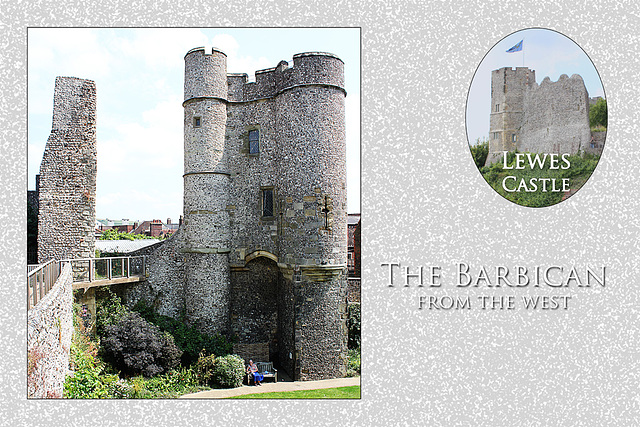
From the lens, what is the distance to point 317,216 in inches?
491

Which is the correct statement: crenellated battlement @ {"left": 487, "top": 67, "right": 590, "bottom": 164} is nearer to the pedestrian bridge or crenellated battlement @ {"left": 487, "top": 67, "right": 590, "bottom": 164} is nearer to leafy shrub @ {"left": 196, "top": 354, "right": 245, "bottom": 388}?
leafy shrub @ {"left": 196, "top": 354, "right": 245, "bottom": 388}

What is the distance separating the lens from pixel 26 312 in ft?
22.4

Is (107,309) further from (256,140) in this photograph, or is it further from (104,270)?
(256,140)

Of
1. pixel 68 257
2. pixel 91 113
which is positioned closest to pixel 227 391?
pixel 68 257

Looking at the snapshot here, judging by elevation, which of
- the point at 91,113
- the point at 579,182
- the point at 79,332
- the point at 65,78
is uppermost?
the point at 65,78

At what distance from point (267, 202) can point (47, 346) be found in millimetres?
7922

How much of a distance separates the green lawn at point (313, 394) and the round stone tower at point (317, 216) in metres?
Answer: 0.88

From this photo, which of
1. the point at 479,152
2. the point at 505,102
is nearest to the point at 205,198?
the point at 479,152

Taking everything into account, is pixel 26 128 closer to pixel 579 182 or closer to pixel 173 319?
pixel 173 319

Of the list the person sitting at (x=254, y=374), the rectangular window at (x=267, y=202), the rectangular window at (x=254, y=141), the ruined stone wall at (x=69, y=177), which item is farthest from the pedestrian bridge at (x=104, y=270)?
the rectangular window at (x=254, y=141)

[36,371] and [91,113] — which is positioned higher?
[91,113]

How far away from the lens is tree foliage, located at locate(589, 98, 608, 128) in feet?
25.5

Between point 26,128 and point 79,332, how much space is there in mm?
5674

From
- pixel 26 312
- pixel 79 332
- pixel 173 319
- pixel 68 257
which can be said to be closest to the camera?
pixel 26 312
